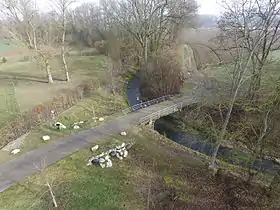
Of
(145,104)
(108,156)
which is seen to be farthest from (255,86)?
(108,156)

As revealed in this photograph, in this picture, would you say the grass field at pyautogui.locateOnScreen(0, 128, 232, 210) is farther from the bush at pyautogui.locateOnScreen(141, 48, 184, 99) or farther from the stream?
the bush at pyautogui.locateOnScreen(141, 48, 184, 99)

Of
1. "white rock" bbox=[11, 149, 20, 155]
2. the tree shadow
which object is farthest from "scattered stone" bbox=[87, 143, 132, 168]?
the tree shadow

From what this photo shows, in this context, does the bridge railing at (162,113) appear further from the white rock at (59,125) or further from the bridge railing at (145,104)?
the white rock at (59,125)

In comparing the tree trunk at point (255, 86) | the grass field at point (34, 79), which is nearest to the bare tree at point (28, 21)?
the grass field at point (34, 79)

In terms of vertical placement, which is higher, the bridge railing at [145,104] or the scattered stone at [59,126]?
the scattered stone at [59,126]

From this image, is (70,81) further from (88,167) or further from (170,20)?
(88,167)

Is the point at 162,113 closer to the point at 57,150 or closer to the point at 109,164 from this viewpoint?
the point at 109,164
